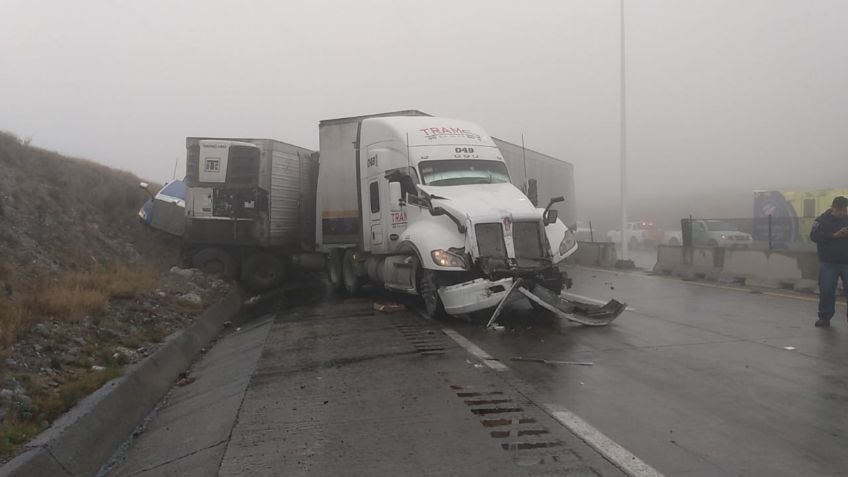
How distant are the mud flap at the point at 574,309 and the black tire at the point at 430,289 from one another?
142cm

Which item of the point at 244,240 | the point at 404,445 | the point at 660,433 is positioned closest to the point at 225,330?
the point at 244,240

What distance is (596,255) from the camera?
2405 centimetres

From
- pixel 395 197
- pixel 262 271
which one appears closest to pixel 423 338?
pixel 395 197

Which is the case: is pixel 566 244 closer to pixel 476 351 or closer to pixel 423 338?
pixel 423 338

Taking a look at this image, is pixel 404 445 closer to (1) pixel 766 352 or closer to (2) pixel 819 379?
(2) pixel 819 379

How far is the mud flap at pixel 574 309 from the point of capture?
30.2 ft

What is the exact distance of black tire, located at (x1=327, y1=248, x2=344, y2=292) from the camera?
51.2 feet

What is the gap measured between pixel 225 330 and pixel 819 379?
9421mm

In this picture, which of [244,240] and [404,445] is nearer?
[404,445]

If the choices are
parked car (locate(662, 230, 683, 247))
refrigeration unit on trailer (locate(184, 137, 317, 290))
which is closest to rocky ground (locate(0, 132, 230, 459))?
refrigeration unit on trailer (locate(184, 137, 317, 290))

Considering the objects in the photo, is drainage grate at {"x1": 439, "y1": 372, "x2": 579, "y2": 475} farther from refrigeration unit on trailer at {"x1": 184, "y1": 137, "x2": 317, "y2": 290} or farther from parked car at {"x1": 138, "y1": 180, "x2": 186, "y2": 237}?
parked car at {"x1": 138, "y1": 180, "x2": 186, "y2": 237}

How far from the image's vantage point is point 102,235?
14664 millimetres

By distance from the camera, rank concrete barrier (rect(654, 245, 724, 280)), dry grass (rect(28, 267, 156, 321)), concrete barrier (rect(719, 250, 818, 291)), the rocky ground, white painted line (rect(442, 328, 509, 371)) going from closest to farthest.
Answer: the rocky ground
white painted line (rect(442, 328, 509, 371))
dry grass (rect(28, 267, 156, 321))
concrete barrier (rect(719, 250, 818, 291))
concrete barrier (rect(654, 245, 724, 280))

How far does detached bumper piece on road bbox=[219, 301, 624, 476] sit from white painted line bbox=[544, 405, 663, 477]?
68 mm
